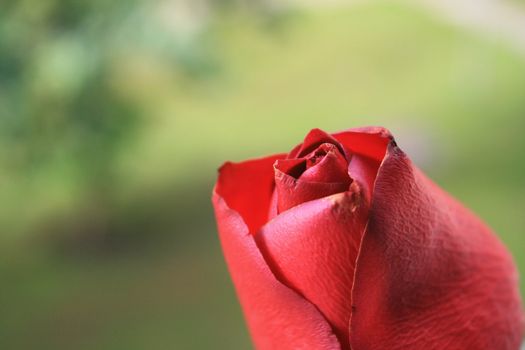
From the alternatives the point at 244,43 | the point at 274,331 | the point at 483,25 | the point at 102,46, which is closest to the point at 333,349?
the point at 274,331

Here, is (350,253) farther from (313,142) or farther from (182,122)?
(182,122)

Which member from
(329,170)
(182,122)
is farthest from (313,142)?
(182,122)

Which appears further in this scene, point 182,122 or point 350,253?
point 182,122

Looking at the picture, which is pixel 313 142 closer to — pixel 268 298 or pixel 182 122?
pixel 268 298

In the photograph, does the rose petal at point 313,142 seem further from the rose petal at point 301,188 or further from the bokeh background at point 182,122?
the bokeh background at point 182,122

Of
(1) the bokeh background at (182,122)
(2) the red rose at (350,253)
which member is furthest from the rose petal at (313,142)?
(1) the bokeh background at (182,122)

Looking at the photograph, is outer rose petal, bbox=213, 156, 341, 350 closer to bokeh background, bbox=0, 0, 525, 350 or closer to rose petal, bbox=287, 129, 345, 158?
rose petal, bbox=287, 129, 345, 158
